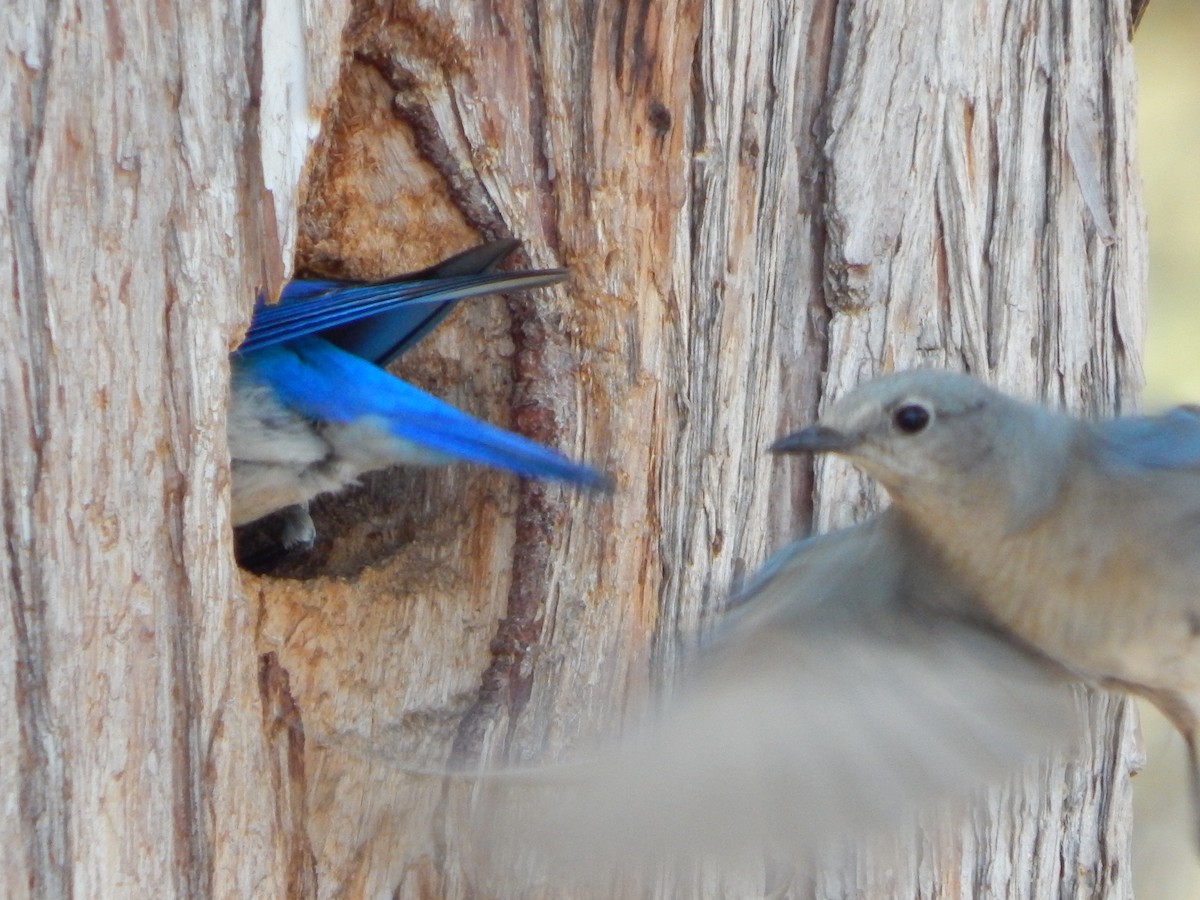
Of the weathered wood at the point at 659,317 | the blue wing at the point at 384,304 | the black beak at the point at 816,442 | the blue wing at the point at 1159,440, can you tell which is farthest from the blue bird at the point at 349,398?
the blue wing at the point at 1159,440

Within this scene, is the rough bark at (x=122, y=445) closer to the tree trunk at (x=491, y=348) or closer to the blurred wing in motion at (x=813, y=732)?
the tree trunk at (x=491, y=348)

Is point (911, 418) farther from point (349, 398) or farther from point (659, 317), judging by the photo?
point (349, 398)

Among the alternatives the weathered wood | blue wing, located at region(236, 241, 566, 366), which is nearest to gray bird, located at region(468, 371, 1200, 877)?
the weathered wood

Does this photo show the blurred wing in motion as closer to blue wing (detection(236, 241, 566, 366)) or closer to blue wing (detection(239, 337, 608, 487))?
blue wing (detection(239, 337, 608, 487))

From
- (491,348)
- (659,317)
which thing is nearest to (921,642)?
(659,317)

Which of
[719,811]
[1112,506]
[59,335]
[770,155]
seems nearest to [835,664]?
[719,811]

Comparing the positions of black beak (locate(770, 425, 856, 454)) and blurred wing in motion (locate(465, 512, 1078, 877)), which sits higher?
→ black beak (locate(770, 425, 856, 454))

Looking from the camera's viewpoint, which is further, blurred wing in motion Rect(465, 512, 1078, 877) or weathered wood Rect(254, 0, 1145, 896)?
weathered wood Rect(254, 0, 1145, 896)
